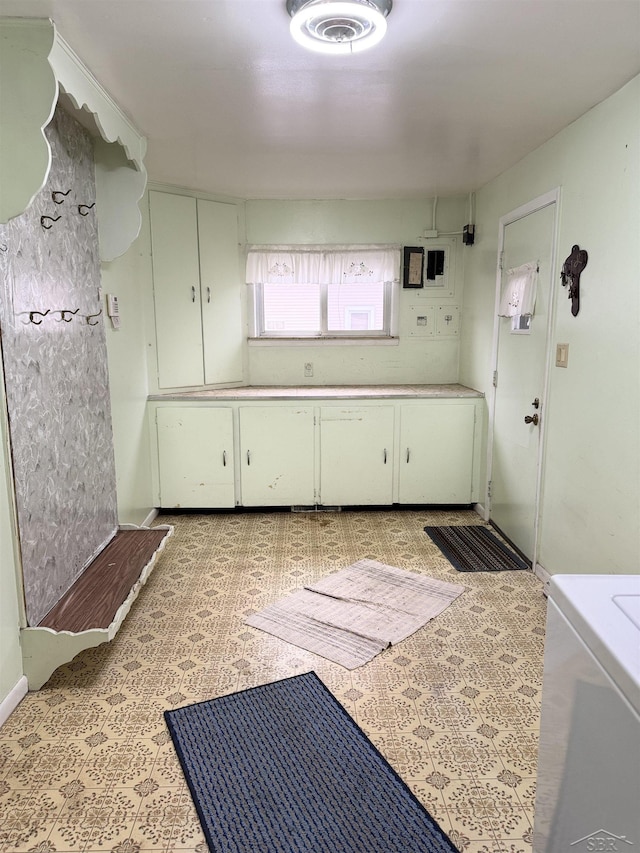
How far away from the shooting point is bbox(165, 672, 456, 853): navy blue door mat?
150cm

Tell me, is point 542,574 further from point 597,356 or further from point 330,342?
point 330,342

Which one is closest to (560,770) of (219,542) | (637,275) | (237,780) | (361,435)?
(237,780)

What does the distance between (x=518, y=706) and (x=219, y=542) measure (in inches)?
84.8

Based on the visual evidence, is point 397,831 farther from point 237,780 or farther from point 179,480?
point 179,480

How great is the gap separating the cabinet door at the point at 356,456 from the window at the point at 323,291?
34.8 inches

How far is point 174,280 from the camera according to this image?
4090 millimetres

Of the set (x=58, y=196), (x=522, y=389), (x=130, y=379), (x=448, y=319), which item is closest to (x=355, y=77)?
(x=58, y=196)

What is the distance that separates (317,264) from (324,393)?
1096 millimetres

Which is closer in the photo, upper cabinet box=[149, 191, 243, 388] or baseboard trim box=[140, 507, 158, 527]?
baseboard trim box=[140, 507, 158, 527]

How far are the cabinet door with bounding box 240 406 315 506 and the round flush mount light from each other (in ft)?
8.16

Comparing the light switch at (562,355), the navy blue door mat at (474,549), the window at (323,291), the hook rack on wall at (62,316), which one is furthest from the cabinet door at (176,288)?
the light switch at (562,355)

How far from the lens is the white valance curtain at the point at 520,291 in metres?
3.10

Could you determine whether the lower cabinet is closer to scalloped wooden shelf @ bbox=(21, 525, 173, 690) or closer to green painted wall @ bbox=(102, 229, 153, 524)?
green painted wall @ bbox=(102, 229, 153, 524)

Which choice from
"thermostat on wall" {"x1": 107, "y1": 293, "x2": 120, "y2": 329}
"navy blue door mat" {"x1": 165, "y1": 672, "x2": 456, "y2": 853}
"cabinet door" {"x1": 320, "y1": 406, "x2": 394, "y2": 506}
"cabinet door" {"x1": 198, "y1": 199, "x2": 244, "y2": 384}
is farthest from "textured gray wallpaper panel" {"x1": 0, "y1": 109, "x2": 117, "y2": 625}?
"cabinet door" {"x1": 320, "y1": 406, "x2": 394, "y2": 506}
